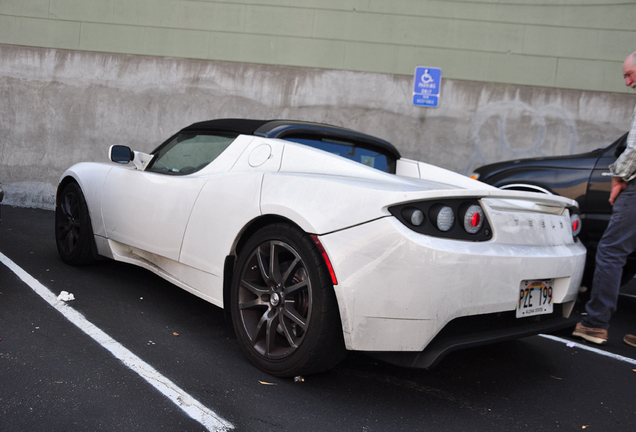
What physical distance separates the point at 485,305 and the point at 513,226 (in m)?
0.43

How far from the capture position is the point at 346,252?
2.36 meters

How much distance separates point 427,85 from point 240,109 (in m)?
2.88

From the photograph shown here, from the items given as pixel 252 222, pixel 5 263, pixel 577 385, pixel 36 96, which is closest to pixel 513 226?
pixel 577 385

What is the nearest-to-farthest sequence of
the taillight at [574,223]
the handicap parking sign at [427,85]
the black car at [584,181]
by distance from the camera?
the taillight at [574,223] < the black car at [584,181] < the handicap parking sign at [427,85]

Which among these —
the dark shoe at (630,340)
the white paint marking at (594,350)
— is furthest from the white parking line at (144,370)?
the dark shoe at (630,340)

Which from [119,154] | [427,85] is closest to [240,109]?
[427,85]

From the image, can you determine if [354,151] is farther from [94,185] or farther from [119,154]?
[94,185]

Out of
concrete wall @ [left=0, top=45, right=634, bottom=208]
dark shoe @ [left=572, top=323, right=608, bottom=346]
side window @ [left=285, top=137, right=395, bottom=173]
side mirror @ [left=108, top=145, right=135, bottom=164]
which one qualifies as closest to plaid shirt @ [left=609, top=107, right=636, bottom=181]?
dark shoe @ [left=572, top=323, right=608, bottom=346]

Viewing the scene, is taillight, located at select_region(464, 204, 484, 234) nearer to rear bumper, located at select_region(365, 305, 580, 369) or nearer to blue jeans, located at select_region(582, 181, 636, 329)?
rear bumper, located at select_region(365, 305, 580, 369)

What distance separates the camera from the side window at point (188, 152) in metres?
3.54

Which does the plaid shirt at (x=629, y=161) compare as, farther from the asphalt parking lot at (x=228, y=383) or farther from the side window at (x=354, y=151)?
the side window at (x=354, y=151)

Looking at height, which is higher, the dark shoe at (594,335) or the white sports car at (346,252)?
the white sports car at (346,252)

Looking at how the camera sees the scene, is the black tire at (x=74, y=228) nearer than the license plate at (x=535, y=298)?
No

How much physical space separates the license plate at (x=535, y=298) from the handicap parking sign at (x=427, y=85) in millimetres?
5545
